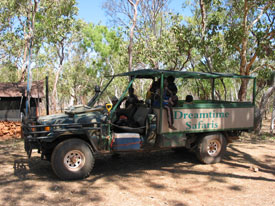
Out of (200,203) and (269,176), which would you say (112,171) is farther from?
(269,176)

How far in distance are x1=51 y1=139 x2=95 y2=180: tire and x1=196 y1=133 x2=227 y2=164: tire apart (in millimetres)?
2831

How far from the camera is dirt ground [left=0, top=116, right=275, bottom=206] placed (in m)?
4.61

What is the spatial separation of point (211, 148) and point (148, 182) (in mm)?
2312

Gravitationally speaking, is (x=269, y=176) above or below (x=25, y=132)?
below

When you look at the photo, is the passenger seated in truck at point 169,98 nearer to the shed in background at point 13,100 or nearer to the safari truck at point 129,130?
the safari truck at point 129,130

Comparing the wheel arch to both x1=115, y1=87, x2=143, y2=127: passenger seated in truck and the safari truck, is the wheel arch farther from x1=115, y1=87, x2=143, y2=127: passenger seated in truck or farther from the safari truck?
x1=115, y1=87, x2=143, y2=127: passenger seated in truck

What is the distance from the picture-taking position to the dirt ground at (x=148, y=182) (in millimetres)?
4605

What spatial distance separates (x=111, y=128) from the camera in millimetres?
6082

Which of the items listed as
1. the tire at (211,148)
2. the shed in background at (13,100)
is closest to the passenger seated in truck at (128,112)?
the tire at (211,148)

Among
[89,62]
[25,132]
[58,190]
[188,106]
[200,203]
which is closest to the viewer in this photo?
[200,203]

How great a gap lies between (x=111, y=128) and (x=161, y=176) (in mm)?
1501

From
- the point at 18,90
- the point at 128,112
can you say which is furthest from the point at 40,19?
the point at 128,112

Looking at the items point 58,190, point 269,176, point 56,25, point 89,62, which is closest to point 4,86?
point 56,25

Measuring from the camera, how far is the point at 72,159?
545 cm
